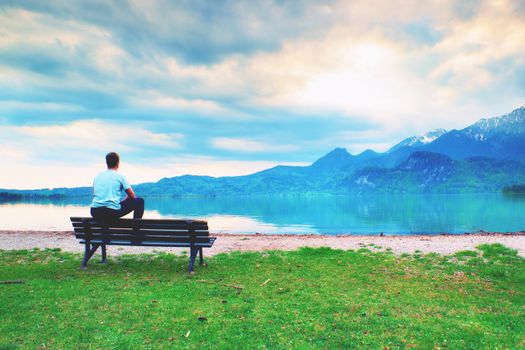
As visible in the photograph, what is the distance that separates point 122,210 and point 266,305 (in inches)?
252

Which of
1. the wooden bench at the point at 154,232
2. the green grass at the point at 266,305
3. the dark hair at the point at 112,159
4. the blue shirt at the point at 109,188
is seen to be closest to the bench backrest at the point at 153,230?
the wooden bench at the point at 154,232

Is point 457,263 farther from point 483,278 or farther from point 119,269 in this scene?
point 119,269

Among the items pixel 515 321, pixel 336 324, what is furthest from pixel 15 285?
pixel 515 321

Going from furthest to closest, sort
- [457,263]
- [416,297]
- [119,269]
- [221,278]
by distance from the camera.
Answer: [457,263] → [119,269] → [221,278] → [416,297]

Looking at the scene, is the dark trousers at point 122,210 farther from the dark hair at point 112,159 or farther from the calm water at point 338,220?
the calm water at point 338,220

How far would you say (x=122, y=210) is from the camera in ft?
40.1

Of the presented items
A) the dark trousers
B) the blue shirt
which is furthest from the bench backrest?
the blue shirt

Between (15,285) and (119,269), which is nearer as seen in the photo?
(15,285)

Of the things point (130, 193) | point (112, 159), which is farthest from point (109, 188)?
point (112, 159)

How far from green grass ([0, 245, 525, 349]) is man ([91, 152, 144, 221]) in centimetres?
197

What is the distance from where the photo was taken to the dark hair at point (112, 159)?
1170 cm

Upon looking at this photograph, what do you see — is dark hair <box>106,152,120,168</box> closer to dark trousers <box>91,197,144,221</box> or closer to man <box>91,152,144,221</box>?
man <box>91,152,144,221</box>

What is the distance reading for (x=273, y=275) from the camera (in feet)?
38.0

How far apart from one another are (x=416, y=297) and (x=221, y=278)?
5.47 metres
